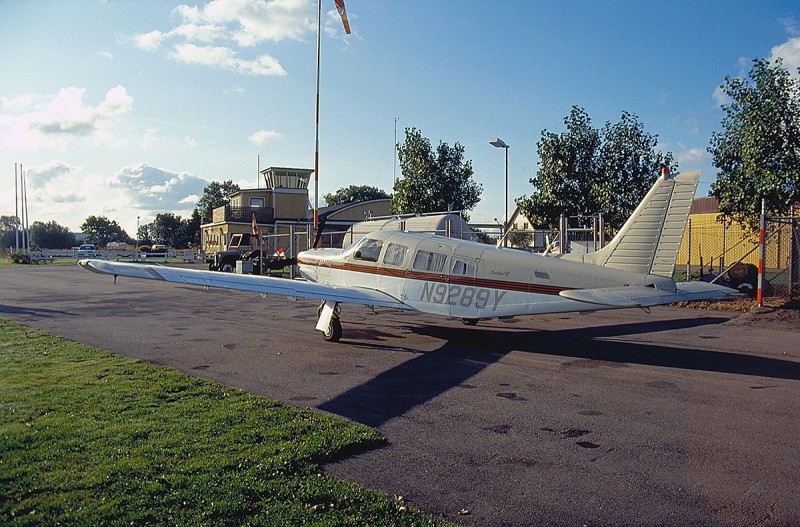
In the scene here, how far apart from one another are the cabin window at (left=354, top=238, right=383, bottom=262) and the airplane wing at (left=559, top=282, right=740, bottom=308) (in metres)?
4.70

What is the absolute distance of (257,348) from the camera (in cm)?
1128

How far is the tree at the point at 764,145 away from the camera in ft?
57.1

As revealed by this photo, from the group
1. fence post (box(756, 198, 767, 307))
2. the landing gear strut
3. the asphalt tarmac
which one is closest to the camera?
the asphalt tarmac

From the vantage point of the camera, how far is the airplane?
9930 millimetres

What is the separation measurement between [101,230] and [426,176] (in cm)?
13656

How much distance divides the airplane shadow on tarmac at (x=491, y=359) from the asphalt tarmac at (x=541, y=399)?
0.04 meters

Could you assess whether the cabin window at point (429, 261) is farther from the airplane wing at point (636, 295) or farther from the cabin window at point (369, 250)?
the airplane wing at point (636, 295)

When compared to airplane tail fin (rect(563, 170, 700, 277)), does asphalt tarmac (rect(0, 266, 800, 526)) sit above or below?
below

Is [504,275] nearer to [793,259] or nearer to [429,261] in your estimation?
[429,261]

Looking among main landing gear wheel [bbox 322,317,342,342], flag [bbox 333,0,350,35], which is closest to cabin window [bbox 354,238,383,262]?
main landing gear wheel [bbox 322,317,342,342]

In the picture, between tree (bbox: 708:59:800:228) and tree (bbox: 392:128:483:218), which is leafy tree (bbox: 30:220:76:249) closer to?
tree (bbox: 392:128:483:218)

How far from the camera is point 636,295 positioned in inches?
365

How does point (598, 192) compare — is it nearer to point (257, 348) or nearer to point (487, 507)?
point (257, 348)

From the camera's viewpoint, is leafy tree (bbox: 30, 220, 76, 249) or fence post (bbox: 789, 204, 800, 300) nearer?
fence post (bbox: 789, 204, 800, 300)
